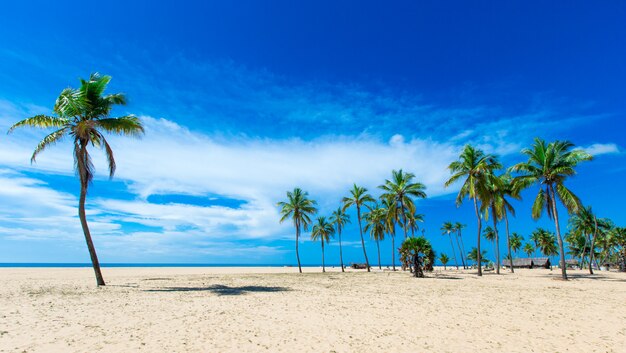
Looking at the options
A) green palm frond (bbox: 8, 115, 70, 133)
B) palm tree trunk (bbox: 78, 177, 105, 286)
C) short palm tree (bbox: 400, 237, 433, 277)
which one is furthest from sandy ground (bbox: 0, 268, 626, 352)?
short palm tree (bbox: 400, 237, 433, 277)

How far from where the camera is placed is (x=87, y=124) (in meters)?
17.4

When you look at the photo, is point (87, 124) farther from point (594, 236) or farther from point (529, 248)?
point (529, 248)

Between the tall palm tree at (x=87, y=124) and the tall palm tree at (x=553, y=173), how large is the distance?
29242 millimetres

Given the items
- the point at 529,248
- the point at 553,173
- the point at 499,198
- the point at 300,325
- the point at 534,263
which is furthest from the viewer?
the point at 529,248

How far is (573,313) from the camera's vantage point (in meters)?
11.2

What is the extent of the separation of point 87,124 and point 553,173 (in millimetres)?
32083

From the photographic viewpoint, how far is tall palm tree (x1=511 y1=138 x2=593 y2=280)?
82.0ft

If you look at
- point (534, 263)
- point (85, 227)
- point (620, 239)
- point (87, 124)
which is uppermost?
point (87, 124)

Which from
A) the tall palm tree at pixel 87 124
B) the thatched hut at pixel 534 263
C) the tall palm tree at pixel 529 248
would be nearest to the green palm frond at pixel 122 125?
the tall palm tree at pixel 87 124

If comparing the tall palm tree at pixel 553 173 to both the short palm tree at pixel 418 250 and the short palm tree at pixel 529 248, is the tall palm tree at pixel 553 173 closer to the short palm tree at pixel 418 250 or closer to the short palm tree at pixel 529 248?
the short palm tree at pixel 418 250

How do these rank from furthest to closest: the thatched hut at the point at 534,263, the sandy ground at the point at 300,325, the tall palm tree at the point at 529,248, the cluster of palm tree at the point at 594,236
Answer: the tall palm tree at the point at 529,248 < the thatched hut at the point at 534,263 < the cluster of palm tree at the point at 594,236 < the sandy ground at the point at 300,325

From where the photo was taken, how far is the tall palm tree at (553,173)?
82.0 ft

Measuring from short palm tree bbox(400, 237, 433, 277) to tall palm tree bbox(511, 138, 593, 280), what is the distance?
925 cm

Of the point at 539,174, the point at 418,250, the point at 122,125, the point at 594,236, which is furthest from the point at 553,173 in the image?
the point at 122,125
